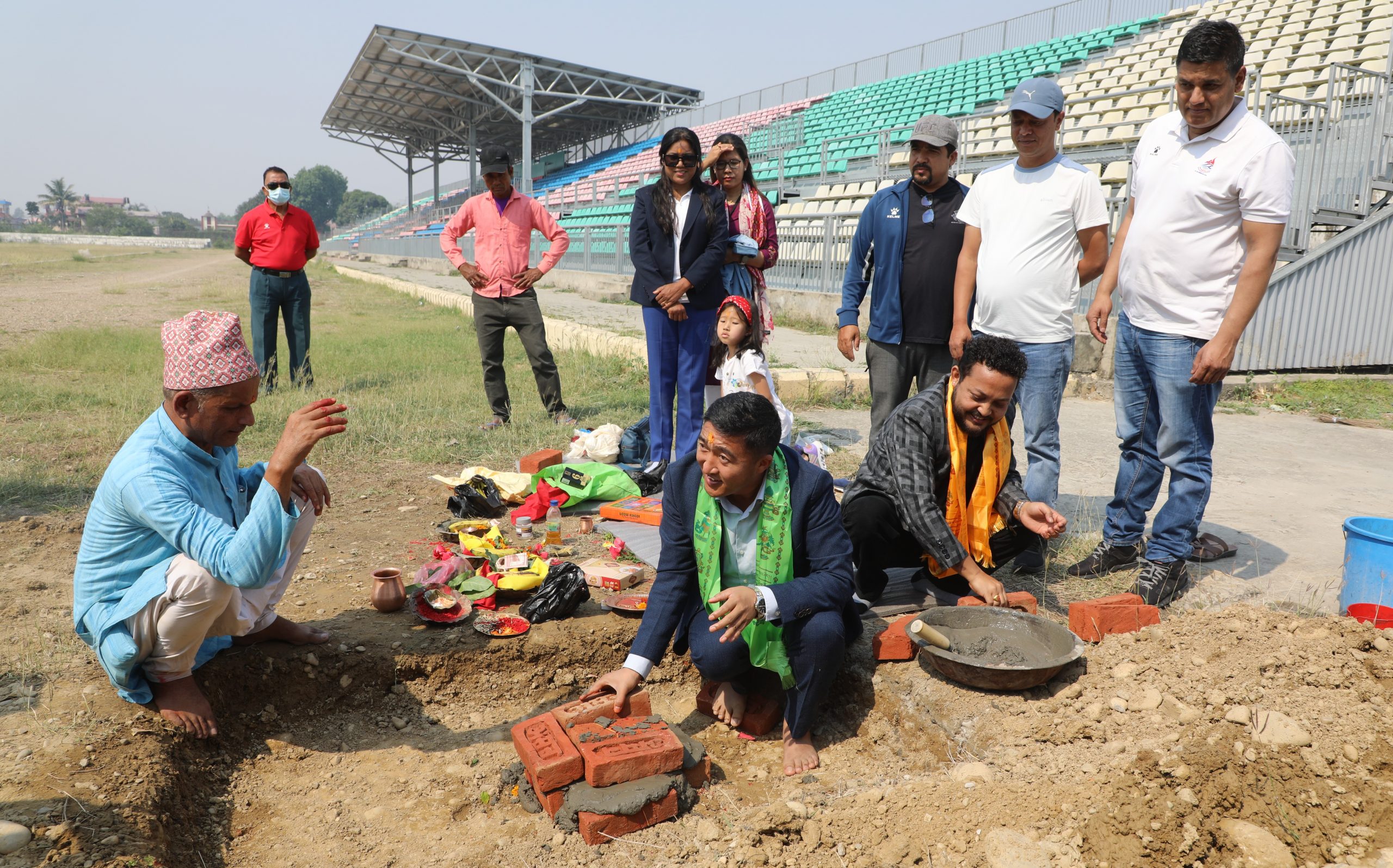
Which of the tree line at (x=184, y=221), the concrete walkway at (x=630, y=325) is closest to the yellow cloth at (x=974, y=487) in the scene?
the concrete walkway at (x=630, y=325)

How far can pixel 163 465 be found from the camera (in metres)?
2.38

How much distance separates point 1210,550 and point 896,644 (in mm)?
1792

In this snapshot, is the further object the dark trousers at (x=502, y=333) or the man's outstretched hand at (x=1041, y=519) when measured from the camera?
the dark trousers at (x=502, y=333)

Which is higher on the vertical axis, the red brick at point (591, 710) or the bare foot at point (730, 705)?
the red brick at point (591, 710)

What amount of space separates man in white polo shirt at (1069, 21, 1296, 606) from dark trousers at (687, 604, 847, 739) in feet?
4.97

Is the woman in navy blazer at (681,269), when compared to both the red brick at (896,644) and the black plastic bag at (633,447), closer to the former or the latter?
the black plastic bag at (633,447)

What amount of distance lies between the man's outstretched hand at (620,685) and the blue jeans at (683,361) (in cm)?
233

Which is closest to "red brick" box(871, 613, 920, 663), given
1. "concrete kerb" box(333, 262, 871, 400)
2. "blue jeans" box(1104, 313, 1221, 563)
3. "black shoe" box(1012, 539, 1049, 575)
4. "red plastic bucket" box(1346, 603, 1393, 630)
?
"black shoe" box(1012, 539, 1049, 575)

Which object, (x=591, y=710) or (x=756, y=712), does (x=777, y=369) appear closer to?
(x=756, y=712)

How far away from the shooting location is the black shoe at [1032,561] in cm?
371

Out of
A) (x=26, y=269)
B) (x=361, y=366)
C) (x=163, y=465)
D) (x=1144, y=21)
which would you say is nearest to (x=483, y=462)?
(x=163, y=465)

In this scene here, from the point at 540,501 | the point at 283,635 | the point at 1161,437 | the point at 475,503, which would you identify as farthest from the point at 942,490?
the point at 475,503

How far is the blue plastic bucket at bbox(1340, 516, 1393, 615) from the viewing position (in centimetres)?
288

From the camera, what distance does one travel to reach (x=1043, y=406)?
367 centimetres
